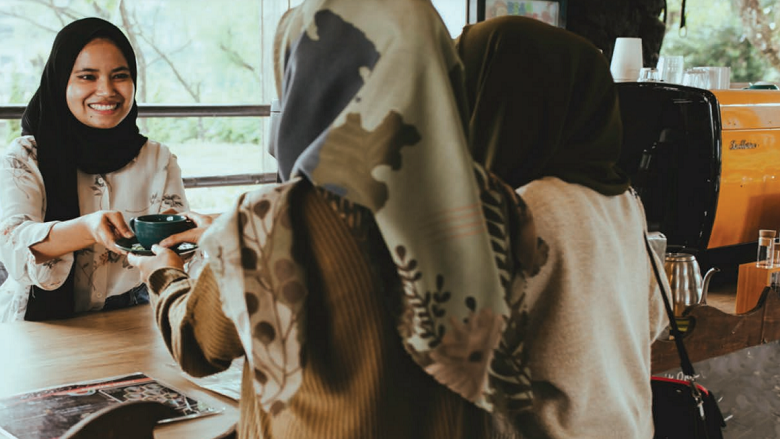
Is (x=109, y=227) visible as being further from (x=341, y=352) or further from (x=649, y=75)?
(x=649, y=75)

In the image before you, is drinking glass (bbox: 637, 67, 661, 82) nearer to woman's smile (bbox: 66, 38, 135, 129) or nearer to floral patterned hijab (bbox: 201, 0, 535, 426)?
woman's smile (bbox: 66, 38, 135, 129)

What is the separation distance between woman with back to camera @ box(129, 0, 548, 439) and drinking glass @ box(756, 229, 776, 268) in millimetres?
1713

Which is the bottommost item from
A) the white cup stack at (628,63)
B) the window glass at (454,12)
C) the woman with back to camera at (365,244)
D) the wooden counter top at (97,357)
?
the wooden counter top at (97,357)

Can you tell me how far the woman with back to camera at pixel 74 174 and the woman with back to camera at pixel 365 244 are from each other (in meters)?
1.34

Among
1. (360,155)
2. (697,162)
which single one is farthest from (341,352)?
(697,162)

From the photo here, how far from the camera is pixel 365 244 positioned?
2.89ft

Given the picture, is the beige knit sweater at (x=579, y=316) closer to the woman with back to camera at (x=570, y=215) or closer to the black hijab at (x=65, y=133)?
the woman with back to camera at (x=570, y=215)

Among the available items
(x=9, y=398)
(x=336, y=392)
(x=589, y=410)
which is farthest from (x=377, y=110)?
(x=9, y=398)

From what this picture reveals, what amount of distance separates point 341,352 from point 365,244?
13cm

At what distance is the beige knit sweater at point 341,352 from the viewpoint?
881mm

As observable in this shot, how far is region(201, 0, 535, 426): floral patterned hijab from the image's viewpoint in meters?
0.84

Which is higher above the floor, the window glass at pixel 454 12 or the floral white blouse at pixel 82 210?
the window glass at pixel 454 12

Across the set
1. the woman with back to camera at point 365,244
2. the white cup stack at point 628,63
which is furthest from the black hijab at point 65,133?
the white cup stack at point 628,63

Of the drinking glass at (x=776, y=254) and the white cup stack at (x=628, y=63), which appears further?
the white cup stack at (x=628, y=63)
